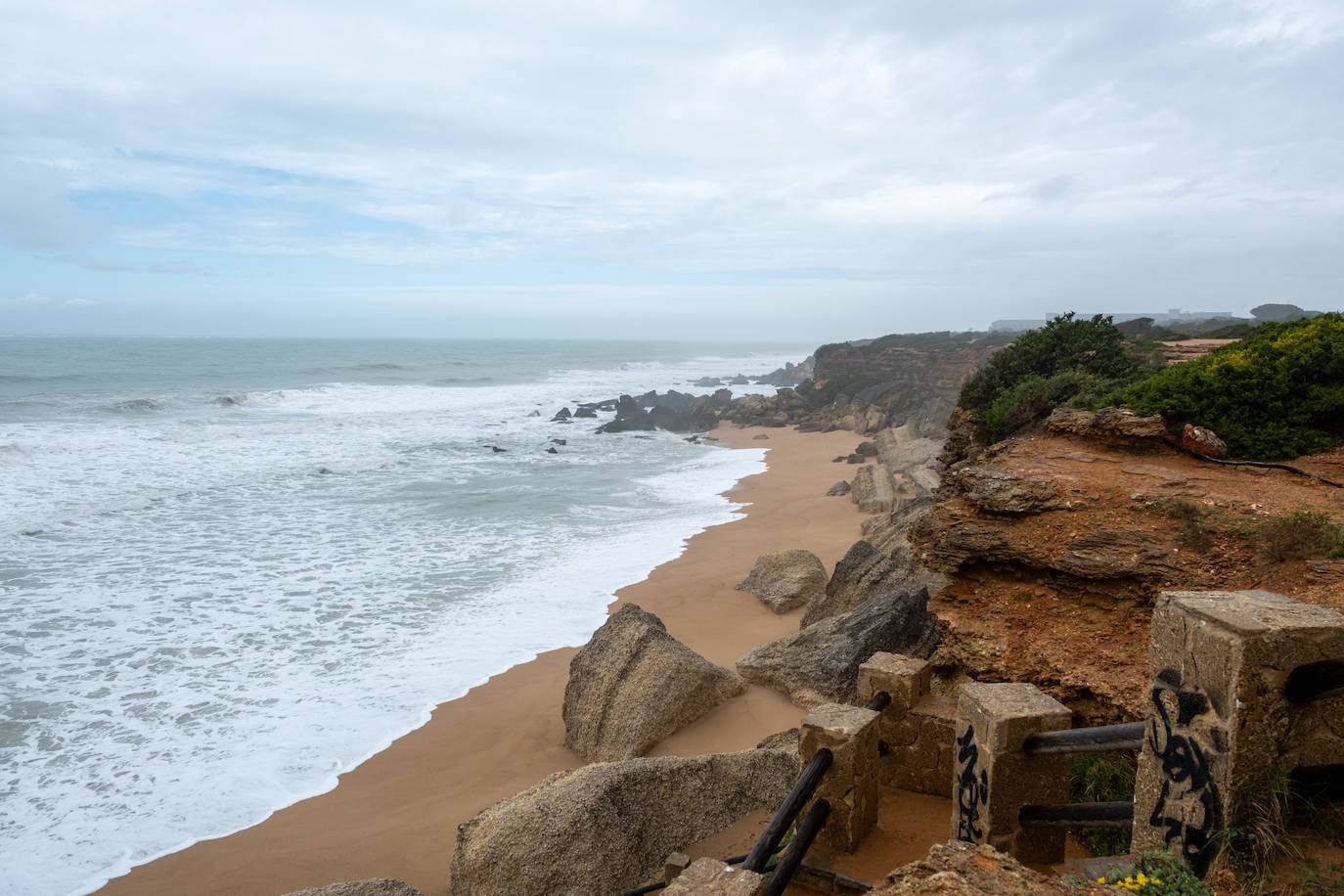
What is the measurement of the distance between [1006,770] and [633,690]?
16.6 ft

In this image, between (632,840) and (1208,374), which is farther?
(1208,374)

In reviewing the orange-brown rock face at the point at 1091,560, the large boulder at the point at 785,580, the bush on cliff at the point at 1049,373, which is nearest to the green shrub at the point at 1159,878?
the orange-brown rock face at the point at 1091,560

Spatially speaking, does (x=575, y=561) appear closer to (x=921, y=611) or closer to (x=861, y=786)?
(x=921, y=611)

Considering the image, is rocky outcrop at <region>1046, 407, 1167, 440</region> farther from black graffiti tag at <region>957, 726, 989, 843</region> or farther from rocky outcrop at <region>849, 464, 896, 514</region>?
rocky outcrop at <region>849, 464, 896, 514</region>

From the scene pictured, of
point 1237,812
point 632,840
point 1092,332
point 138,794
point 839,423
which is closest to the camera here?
point 1237,812

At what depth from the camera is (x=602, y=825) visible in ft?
18.7

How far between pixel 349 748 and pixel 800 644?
5404mm

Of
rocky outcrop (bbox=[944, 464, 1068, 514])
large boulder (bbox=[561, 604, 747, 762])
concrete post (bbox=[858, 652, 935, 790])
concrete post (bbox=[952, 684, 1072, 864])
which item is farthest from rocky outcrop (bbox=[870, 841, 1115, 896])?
large boulder (bbox=[561, 604, 747, 762])

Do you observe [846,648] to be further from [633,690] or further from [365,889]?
[365,889]

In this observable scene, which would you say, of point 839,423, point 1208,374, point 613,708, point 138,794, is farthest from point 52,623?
point 839,423

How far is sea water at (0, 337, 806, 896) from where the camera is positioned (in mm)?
8242

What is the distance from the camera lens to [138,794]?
8.04 metres

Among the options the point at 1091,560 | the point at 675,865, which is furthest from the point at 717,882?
the point at 1091,560

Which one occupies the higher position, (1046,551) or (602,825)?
(1046,551)
